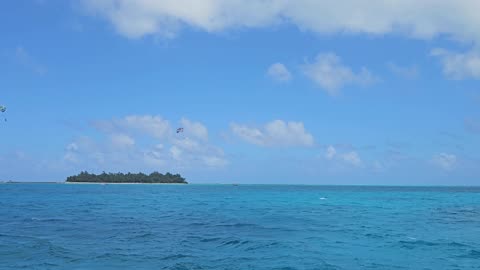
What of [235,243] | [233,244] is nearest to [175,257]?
[233,244]

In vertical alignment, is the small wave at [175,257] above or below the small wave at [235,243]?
below

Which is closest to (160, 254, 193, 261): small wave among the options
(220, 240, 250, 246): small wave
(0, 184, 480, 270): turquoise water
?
(0, 184, 480, 270): turquoise water

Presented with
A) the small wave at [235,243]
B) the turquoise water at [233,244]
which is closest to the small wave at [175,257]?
the turquoise water at [233,244]

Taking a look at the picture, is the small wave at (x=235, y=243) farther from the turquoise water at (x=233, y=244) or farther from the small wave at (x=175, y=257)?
the small wave at (x=175, y=257)

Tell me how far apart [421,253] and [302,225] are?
47.9 ft

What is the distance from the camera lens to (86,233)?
31.8 metres

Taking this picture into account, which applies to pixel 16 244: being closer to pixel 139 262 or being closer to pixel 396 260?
pixel 139 262

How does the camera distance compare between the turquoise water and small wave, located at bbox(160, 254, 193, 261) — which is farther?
small wave, located at bbox(160, 254, 193, 261)

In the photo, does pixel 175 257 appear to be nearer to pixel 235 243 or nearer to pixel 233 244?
pixel 233 244

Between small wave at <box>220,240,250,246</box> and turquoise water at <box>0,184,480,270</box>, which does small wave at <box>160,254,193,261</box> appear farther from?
small wave at <box>220,240,250,246</box>

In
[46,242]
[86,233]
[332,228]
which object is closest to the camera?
[46,242]

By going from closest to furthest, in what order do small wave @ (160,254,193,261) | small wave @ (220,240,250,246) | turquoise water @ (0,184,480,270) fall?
turquoise water @ (0,184,480,270) < small wave @ (160,254,193,261) < small wave @ (220,240,250,246)

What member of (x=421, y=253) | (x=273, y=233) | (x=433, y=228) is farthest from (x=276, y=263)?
(x=433, y=228)

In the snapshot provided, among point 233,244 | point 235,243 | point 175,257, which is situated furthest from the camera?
point 235,243
